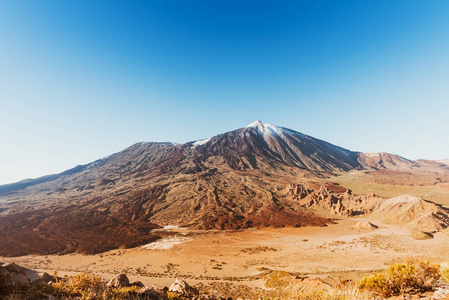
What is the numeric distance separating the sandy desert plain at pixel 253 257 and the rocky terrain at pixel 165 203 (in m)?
5.07

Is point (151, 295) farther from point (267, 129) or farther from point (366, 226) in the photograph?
point (267, 129)

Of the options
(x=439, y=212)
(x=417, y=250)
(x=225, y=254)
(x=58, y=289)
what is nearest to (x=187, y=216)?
(x=225, y=254)

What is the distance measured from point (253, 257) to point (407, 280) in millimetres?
22079

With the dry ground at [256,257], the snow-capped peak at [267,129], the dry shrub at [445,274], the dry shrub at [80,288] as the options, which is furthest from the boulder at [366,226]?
the snow-capped peak at [267,129]

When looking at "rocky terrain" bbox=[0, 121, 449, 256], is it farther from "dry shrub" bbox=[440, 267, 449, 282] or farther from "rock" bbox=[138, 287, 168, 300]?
"dry shrub" bbox=[440, 267, 449, 282]

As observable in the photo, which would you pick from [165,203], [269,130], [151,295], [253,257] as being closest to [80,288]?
[151,295]

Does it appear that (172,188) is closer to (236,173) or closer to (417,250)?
(236,173)

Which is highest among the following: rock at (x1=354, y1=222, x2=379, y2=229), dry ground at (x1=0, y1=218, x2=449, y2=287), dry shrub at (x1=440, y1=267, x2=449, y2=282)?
dry shrub at (x1=440, y1=267, x2=449, y2=282)

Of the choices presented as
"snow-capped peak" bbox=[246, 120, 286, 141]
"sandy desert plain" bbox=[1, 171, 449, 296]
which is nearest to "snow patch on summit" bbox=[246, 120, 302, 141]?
"snow-capped peak" bbox=[246, 120, 286, 141]

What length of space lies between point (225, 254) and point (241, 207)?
28454 millimetres

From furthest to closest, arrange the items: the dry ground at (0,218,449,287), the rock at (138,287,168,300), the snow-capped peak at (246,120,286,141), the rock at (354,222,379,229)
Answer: the snow-capped peak at (246,120,286,141) < the rock at (354,222,379,229) < the dry ground at (0,218,449,287) < the rock at (138,287,168,300)

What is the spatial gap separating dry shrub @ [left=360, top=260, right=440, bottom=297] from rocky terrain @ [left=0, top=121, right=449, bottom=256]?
36.5m

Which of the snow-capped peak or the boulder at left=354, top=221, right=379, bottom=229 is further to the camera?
the snow-capped peak

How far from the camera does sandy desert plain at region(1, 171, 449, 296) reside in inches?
754
